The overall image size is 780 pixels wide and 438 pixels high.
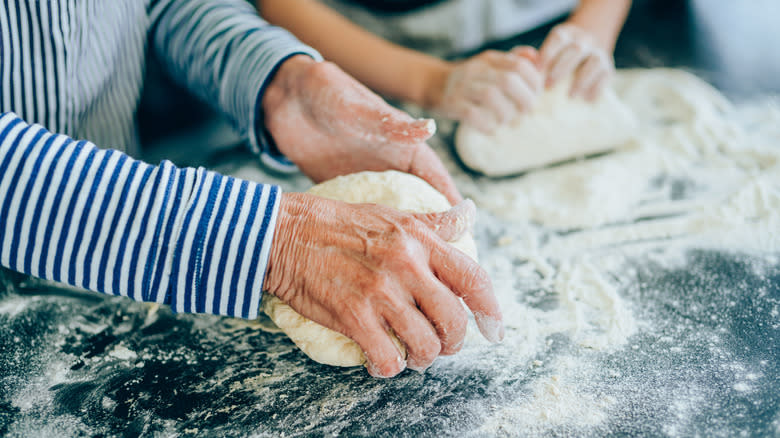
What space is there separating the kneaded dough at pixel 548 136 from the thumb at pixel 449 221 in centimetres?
53

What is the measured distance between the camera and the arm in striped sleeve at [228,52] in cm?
118

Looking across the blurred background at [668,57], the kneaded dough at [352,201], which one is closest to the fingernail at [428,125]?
the kneaded dough at [352,201]

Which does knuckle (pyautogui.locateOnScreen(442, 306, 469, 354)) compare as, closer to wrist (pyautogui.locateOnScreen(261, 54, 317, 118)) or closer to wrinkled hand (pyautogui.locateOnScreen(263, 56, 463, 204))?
wrinkled hand (pyautogui.locateOnScreen(263, 56, 463, 204))

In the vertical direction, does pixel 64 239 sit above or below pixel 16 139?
below

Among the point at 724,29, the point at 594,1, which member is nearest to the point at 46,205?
the point at 594,1

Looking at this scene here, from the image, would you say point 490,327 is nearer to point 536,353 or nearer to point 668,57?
point 536,353

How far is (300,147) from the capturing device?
1.18 m

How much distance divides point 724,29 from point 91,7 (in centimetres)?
195

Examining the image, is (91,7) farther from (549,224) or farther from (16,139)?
(549,224)

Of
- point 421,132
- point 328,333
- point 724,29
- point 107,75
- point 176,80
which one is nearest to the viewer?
point 328,333

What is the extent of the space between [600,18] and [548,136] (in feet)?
1.61

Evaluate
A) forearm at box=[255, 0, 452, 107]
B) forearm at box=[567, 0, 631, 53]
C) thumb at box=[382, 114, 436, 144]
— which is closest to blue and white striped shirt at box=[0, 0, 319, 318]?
thumb at box=[382, 114, 436, 144]

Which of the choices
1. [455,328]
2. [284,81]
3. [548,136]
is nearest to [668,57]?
[548,136]

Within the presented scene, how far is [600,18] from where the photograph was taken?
1.66 meters
